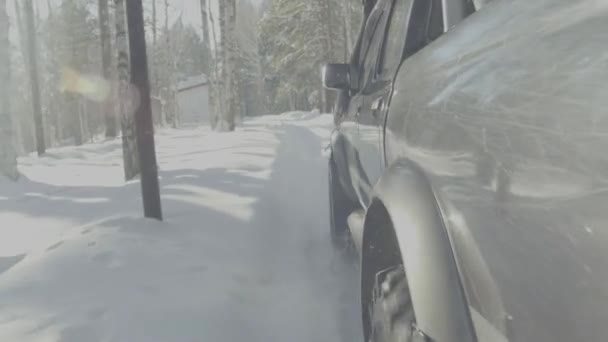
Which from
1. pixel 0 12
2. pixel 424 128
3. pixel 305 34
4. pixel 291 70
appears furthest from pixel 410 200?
pixel 291 70

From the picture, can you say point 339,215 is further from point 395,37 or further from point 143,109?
point 395,37

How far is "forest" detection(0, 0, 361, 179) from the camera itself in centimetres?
1163

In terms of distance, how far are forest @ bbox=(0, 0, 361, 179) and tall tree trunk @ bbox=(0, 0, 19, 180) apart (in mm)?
20

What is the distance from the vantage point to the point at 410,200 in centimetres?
165

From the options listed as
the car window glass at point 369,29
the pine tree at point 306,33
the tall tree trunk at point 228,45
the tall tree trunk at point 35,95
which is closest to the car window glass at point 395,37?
the car window glass at point 369,29

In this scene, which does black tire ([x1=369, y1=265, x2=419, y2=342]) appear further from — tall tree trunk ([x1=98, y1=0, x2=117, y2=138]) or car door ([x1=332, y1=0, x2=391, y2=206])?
tall tree trunk ([x1=98, y1=0, x2=117, y2=138])

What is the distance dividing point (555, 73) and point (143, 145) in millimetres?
4211

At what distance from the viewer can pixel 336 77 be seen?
3.91 meters

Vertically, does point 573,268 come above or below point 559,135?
below

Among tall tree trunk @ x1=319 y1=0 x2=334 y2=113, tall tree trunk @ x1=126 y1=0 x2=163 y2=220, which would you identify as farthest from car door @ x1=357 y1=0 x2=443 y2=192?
tall tree trunk @ x1=319 y1=0 x2=334 y2=113

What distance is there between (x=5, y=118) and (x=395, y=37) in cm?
1068

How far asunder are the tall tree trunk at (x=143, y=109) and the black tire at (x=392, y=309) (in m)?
3.13

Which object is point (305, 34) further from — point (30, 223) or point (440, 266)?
point (440, 266)

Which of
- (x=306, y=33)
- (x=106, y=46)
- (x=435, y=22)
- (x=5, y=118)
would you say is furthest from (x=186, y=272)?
(x=306, y=33)
